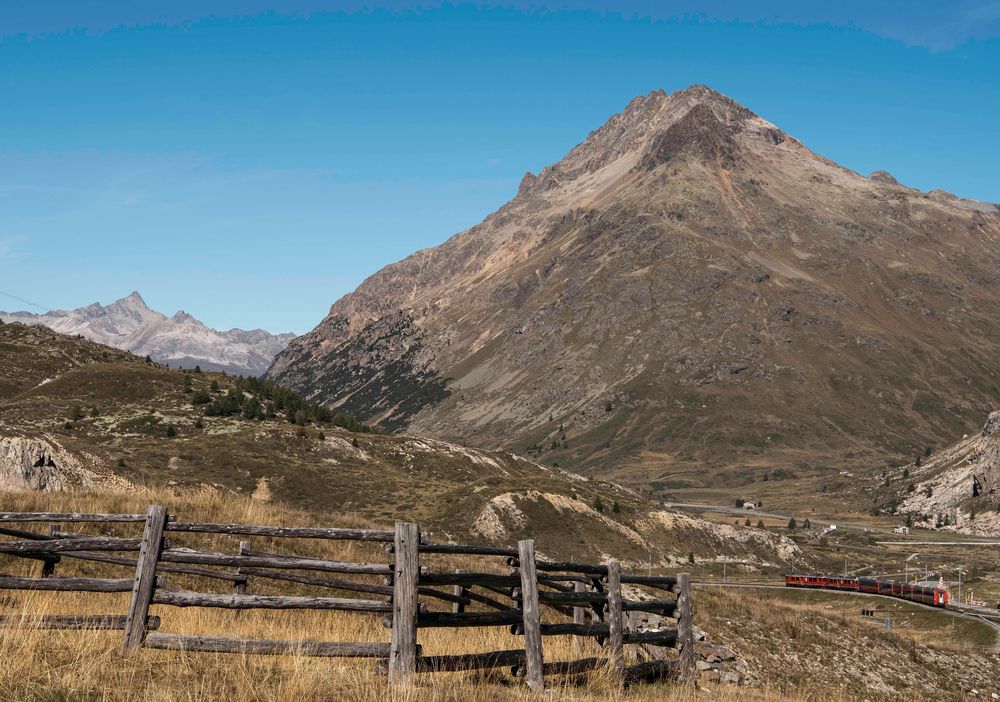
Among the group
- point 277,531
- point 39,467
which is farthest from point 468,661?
point 39,467

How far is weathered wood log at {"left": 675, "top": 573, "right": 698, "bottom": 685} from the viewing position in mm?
19125

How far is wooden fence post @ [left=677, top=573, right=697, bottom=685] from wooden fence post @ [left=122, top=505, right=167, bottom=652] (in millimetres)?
11430

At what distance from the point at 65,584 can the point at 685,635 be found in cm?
1324

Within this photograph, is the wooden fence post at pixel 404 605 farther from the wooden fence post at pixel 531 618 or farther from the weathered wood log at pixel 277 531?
the wooden fence post at pixel 531 618

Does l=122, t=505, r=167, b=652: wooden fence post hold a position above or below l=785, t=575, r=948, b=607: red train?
below

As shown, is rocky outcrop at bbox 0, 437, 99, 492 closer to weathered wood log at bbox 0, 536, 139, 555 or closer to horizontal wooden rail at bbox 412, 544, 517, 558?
weathered wood log at bbox 0, 536, 139, 555

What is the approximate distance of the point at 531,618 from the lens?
15617 mm

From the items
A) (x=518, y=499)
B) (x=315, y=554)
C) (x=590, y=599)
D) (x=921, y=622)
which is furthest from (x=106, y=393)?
(x=590, y=599)

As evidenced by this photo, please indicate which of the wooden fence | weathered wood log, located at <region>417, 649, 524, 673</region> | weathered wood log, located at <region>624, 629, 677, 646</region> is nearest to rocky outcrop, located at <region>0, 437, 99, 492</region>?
the wooden fence

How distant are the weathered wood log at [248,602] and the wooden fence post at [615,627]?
5476mm

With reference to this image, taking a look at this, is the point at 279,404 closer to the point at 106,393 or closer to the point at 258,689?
the point at 106,393

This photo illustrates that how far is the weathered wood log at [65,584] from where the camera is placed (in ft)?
44.2

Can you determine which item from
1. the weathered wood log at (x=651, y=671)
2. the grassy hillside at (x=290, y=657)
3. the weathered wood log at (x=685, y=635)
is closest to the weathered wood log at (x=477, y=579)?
the grassy hillside at (x=290, y=657)

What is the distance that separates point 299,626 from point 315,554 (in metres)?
10.6
